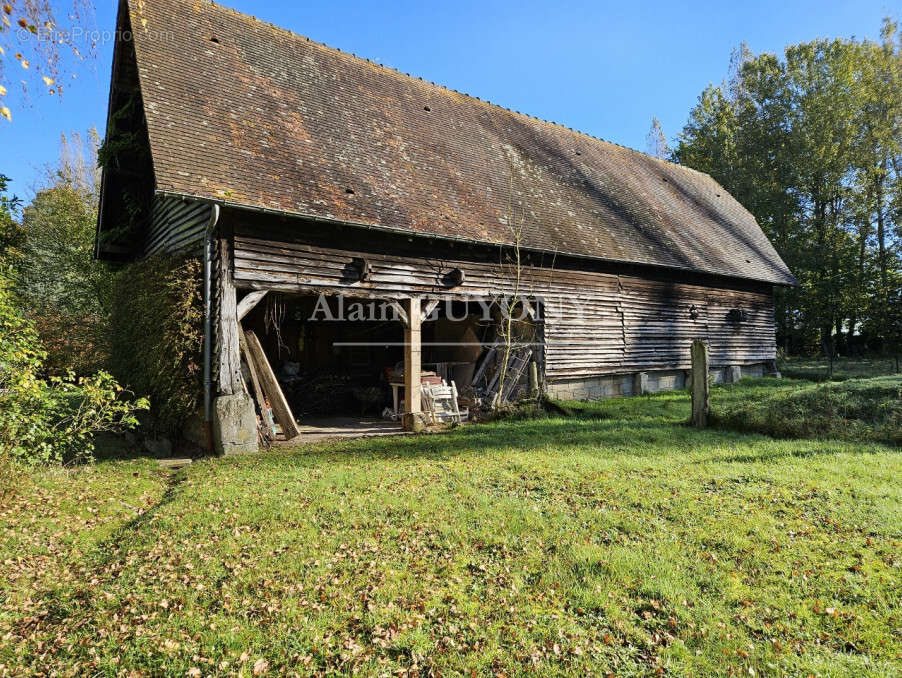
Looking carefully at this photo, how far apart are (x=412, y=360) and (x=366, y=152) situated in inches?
169

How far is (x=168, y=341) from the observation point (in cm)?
724

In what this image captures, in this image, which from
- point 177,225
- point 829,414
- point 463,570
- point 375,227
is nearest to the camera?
point 463,570

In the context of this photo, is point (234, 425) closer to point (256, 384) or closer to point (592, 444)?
point (256, 384)

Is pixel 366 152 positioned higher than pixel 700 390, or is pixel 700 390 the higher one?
pixel 366 152

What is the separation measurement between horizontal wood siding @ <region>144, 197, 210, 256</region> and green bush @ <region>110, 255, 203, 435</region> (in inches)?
14.2

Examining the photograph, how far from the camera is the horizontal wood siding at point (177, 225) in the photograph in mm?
7555

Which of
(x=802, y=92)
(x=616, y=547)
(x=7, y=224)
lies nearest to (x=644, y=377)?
(x=616, y=547)

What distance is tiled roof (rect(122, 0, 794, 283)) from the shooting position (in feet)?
25.3

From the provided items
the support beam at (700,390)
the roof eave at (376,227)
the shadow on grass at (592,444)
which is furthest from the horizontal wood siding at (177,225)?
the support beam at (700,390)

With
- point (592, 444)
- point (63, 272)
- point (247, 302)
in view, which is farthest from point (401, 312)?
point (63, 272)

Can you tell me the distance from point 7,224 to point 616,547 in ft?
47.0

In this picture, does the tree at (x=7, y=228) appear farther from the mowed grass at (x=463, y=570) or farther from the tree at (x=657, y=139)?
the tree at (x=657, y=139)

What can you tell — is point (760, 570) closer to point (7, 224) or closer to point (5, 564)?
point (5, 564)

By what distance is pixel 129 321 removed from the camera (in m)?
8.74
